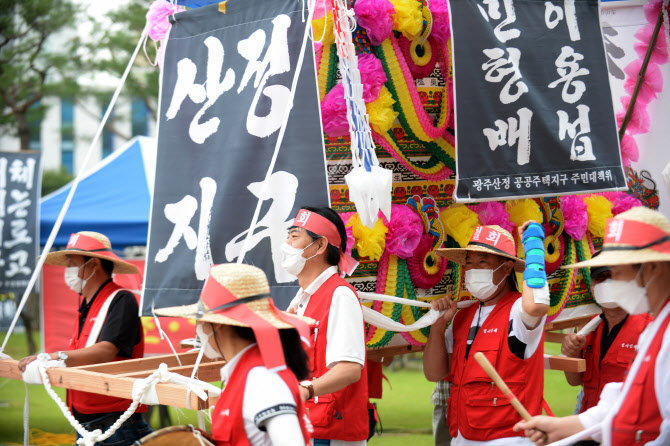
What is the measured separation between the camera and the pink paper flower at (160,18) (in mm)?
4012

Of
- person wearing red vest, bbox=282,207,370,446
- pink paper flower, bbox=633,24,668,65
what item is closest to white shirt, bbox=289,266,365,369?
person wearing red vest, bbox=282,207,370,446

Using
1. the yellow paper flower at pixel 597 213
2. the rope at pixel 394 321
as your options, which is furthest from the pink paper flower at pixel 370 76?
the yellow paper flower at pixel 597 213

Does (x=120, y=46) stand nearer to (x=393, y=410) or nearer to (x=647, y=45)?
(x=393, y=410)

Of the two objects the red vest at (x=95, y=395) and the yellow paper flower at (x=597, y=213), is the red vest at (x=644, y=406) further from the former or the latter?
the red vest at (x=95, y=395)

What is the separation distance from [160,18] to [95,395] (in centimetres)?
209

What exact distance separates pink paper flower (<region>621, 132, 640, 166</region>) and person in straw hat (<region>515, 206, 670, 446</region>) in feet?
8.78

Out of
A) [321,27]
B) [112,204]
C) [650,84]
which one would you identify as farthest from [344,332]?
[112,204]

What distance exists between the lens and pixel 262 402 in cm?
205

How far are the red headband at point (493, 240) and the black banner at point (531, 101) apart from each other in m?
0.17

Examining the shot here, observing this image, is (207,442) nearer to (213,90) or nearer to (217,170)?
(217,170)

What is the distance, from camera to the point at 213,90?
378 cm

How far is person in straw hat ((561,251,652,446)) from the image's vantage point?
12.4 ft

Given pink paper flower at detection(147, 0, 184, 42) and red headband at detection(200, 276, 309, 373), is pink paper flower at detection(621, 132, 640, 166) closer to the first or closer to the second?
pink paper flower at detection(147, 0, 184, 42)

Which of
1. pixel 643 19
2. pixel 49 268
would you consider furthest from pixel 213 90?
pixel 49 268
